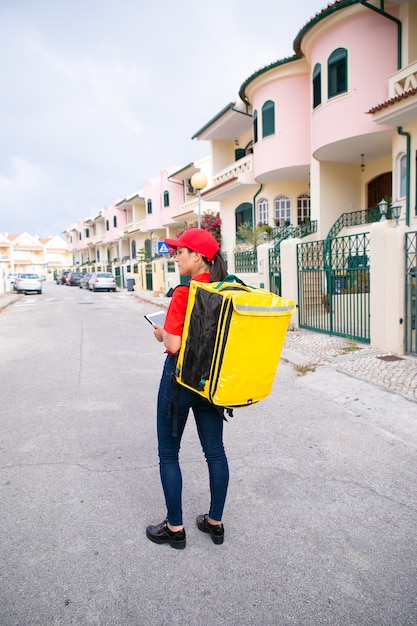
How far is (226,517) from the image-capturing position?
9.62ft

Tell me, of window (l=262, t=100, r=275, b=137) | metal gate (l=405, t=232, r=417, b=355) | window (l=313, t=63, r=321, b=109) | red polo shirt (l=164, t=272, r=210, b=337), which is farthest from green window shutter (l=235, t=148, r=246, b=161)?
red polo shirt (l=164, t=272, r=210, b=337)

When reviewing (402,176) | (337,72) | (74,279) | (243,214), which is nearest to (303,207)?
(243,214)

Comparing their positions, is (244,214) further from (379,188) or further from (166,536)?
(166,536)

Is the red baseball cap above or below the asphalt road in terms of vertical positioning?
above

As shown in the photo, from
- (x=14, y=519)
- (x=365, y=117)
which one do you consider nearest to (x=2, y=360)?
(x=14, y=519)

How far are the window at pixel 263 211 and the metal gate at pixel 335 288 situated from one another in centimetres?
955

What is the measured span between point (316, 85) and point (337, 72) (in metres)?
1.04

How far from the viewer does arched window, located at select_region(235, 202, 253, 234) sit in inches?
829

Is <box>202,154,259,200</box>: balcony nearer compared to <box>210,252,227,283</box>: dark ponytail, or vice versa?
<box>210,252,227,283</box>: dark ponytail

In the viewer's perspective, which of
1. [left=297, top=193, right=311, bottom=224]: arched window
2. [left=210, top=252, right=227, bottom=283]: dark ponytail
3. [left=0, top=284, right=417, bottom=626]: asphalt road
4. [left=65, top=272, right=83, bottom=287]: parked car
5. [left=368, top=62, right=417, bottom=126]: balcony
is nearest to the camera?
[left=0, top=284, right=417, bottom=626]: asphalt road

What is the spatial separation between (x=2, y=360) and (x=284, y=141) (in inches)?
527

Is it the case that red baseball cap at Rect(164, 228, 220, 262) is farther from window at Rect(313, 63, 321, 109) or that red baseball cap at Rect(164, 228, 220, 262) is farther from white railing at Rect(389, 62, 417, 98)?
window at Rect(313, 63, 321, 109)

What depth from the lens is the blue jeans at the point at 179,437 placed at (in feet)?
8.23

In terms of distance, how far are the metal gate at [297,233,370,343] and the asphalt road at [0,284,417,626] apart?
3.23 m
